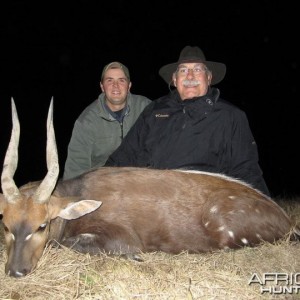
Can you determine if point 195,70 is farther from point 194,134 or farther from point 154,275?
point 154,275

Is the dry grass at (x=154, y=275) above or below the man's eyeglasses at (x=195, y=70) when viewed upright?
below

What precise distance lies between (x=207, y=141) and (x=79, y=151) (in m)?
1.96

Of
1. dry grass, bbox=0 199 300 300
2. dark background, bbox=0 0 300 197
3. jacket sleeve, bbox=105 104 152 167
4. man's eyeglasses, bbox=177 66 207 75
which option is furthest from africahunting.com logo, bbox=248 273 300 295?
dark background, bbox=0 0 300 197

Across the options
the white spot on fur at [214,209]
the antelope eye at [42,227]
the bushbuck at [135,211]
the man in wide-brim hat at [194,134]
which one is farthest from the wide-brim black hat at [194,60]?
the antelope eye at [42,227]

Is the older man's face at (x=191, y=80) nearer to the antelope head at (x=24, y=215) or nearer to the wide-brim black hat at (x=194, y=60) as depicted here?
the wide-brim black hat at (x=194, y=60)

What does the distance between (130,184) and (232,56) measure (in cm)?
4194

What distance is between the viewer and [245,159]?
484cm

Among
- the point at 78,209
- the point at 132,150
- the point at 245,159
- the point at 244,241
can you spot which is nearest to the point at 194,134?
the point at 245,159

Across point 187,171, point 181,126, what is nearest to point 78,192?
point 187,171

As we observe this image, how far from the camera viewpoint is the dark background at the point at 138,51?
3303 centimetres

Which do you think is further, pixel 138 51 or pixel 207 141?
pixel 138 51

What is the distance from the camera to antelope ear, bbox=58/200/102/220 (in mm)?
3945

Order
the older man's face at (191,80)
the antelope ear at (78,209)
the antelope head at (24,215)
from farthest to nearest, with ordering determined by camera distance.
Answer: the older man's face at (191,80), the antelope ear at (78,209), the antelope head at (24,215)

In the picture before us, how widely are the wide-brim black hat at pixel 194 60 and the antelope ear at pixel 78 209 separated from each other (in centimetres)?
216
